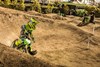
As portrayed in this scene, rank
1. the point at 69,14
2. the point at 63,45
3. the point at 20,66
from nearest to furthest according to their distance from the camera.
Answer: the point at 20,66 < the point at 63,45 < the point at 69,14

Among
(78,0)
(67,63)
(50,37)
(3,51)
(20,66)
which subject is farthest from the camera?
(78,0)

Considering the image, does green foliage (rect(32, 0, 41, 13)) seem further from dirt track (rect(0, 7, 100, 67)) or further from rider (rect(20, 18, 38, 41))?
rider (rect(20, 18, 38, 41))

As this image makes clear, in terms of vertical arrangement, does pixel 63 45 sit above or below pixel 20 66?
below

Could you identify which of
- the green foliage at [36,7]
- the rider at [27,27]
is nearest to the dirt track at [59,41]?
the rider at [27,27]

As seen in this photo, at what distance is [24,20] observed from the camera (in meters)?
28.6

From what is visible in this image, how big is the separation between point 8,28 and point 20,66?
14880mm

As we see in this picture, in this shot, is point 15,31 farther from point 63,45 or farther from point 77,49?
point 77,49

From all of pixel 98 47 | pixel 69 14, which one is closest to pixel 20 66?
pixel 98 47

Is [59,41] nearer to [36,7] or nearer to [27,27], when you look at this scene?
[27,27]

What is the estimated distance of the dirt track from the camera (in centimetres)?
1809

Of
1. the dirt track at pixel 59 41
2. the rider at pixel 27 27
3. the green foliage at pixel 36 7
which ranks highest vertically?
the rider at pixel 27 27

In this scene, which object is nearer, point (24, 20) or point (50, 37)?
point (50, 37)

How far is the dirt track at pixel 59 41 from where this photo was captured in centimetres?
1809

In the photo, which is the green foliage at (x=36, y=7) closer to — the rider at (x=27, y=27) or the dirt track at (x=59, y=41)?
the dirt track at (x=59, y=41)
